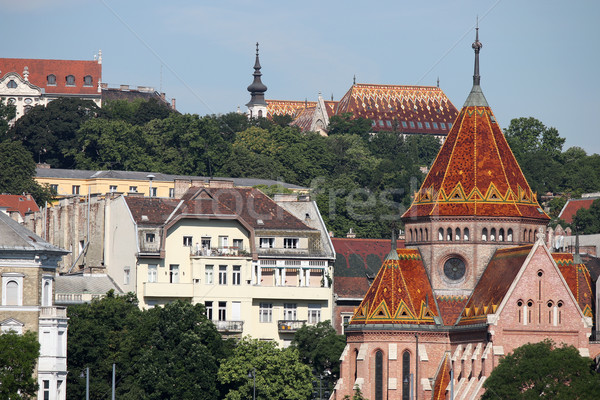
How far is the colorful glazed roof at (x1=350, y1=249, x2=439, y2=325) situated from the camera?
10856 centimetres

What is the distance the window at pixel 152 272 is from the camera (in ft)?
400

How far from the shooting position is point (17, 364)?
9144 cm

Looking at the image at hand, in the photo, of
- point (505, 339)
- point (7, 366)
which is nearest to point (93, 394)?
point (7, 366)

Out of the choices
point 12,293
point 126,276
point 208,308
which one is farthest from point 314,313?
point 12,293

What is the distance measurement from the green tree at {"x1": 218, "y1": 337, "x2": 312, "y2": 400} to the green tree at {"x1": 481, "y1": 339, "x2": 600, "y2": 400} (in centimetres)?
1468

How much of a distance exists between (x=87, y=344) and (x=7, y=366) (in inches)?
677

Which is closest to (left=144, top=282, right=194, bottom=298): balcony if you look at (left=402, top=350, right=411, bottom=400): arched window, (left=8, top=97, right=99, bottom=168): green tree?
(left=402, top=350, right=411, bottom=400): arched window

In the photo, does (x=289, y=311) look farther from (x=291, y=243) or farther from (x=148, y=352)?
(x=148, y=352)

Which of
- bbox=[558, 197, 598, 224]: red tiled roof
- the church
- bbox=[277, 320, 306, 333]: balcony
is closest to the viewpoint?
the church

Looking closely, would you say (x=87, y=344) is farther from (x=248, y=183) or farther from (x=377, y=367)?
(x=248, y=183)

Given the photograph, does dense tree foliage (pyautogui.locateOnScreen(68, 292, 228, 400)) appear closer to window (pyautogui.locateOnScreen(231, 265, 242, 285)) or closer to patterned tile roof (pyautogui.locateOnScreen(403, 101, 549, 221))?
window (pyautogui.locateOnScreen(231, 265, 242, 285))

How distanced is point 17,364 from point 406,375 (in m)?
26.2

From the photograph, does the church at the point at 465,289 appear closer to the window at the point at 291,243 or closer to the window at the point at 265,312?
the window at the point at 265,312

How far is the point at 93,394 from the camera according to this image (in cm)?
10644
